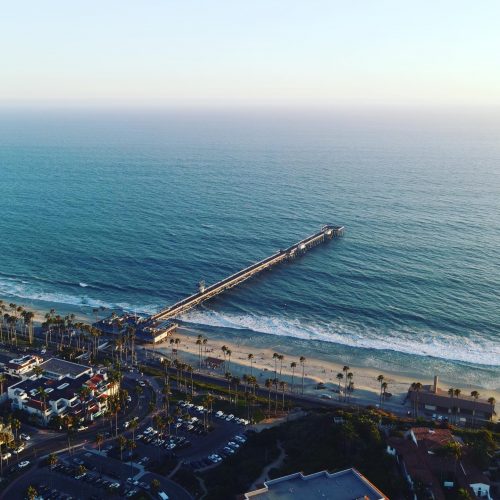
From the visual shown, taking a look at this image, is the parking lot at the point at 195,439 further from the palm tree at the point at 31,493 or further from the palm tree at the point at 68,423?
the palm tree at the point at 31,493

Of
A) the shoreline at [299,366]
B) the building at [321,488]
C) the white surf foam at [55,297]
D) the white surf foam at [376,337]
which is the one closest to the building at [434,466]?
the building at [321,488]

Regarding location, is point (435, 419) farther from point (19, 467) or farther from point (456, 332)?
point (19, 467)

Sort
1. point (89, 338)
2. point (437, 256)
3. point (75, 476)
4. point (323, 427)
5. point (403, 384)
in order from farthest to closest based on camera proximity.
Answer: point (437, 256), point (89, 338), point (403, 384), point (323, 427), point (75, 476)

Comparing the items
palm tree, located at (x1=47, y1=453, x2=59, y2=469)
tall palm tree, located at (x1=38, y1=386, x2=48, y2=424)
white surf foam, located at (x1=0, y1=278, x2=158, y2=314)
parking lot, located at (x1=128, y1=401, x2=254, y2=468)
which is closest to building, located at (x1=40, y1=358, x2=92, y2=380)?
tall palm tree, located at (x1=38, y1=386, x2=48, y2=424)

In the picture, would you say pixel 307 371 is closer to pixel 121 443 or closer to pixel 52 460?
pixel 121 443

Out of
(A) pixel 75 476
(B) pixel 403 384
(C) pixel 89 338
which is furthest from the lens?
(C) pixel 89 338

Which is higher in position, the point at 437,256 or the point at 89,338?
the point at 437,256

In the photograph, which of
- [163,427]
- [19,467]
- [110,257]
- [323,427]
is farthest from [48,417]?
[110,257]
